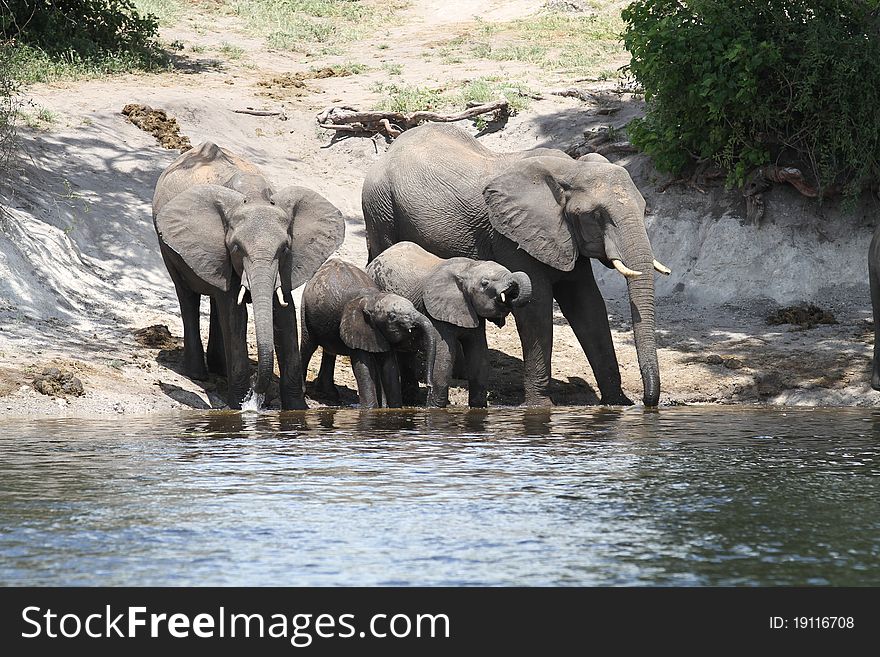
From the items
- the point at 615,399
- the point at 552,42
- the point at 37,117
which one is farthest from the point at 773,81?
the point at 552,42

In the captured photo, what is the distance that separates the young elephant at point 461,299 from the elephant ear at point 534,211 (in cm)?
34

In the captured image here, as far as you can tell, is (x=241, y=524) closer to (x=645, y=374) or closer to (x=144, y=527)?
(x=144, y=527)

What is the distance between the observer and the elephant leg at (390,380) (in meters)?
12.4

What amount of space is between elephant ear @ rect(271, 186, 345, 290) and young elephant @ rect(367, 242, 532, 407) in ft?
2.37

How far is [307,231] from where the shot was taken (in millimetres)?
12305

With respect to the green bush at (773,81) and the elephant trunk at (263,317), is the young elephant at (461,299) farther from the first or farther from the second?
the green bush at (773,81)

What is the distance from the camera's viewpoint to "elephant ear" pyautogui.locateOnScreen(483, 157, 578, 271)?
12.4 meters

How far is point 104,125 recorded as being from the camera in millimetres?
19891

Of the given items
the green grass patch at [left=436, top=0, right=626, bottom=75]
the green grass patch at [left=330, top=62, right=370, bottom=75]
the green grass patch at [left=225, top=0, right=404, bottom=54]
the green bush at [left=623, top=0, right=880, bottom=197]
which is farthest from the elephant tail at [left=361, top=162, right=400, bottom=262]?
the green grass patch at [left=225, top=0, right=404, bottom=54]

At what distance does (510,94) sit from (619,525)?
16.7 m

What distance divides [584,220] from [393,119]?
10.00m

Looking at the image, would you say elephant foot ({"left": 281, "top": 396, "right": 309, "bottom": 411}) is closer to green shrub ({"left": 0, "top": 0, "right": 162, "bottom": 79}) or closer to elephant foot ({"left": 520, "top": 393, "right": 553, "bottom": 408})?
elephant foot ({"left": 520, "top": 393, "right": 553, "bottom": 408})

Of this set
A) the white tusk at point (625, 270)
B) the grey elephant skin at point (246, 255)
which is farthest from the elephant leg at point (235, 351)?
the white tusk at point (625, 270)
